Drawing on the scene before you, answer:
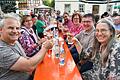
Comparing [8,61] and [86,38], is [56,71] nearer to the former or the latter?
[8,61]

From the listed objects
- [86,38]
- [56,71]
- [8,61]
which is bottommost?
[56,71]

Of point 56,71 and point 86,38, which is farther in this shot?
point 86,38

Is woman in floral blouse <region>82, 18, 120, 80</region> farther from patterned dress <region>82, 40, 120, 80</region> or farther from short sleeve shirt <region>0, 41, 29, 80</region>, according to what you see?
short sleeve shirt <region>0, 41, 29, 80</region>

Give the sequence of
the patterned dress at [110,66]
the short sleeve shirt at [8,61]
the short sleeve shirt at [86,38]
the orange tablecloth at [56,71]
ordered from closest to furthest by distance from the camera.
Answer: the short sleeve shirt at [8,61] → the patterned dress at [110,66] → the orange tablecloth at [56,71] → the short sleeve shirt at [86,38]

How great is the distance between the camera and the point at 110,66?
2.21 metres

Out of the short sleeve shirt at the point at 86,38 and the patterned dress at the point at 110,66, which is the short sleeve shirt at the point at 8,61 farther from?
the short sleeve shirt at the point at 86,38

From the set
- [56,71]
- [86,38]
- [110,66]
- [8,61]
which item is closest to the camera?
[8,61]

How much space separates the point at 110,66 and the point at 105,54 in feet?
0.51

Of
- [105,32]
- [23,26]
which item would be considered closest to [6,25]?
[105,32]

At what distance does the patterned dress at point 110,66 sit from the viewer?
2.17 m

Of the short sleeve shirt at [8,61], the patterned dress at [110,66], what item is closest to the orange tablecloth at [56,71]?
the patterned dress at [110,66]

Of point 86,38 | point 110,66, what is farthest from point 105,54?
point 86,38

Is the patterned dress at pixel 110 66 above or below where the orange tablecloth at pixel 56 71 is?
above

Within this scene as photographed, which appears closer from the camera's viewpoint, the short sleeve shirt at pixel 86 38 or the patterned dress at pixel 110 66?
the patterned dress at pixel 110 66
